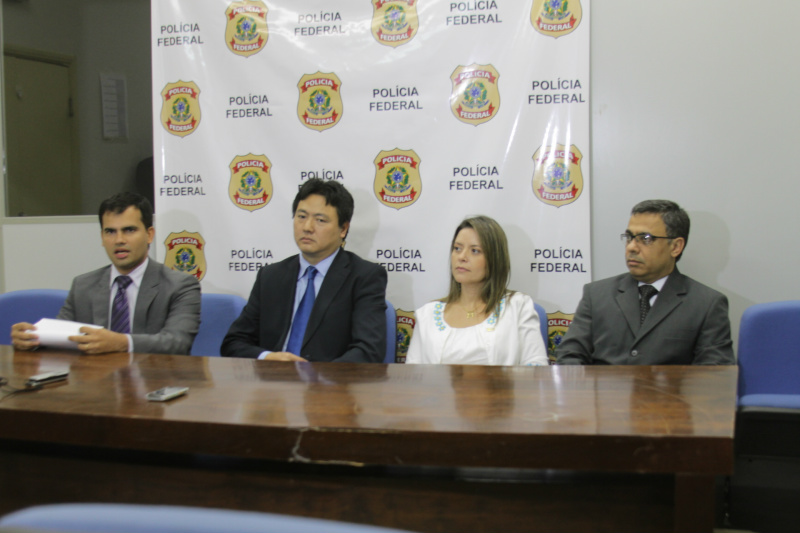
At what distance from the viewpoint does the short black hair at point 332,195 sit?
281cm

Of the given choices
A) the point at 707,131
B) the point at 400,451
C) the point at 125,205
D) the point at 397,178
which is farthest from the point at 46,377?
the point at 707,131

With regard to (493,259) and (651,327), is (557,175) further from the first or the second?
(651,327)

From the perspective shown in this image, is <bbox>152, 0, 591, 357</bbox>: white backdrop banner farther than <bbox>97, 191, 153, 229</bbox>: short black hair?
Yes

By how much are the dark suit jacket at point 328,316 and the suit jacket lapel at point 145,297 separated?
0.33 m

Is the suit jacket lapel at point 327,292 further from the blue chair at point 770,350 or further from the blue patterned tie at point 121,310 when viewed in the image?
the blue chair at point 770,350

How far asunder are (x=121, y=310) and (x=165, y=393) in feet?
4.28

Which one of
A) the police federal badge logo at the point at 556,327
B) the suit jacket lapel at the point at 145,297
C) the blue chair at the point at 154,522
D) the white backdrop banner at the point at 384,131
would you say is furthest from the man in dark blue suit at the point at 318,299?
the blue chair at the point at 154,522

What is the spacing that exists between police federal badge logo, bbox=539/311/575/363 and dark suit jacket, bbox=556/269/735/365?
0.27 metres

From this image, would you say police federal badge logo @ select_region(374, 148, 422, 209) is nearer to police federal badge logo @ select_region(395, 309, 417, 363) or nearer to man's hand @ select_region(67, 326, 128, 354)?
police federal badge logo @ select_region(395, 309, 417, 363)

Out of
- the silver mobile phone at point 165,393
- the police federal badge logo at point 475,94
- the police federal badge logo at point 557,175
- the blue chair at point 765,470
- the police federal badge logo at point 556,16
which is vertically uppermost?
the police federal badge logo at point 556,16

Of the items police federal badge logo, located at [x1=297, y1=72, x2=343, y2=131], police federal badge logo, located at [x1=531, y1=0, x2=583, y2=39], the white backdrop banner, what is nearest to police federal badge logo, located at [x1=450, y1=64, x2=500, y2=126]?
the white backdrop banner

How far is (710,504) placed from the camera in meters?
1.19

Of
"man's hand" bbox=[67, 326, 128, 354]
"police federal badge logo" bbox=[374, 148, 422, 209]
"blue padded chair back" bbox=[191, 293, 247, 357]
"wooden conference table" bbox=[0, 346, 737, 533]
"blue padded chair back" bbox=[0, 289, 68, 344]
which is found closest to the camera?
"wooden conference table" bbox=[0, 346, 737, 533]

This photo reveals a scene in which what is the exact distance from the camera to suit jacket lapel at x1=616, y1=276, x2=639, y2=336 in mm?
2605
